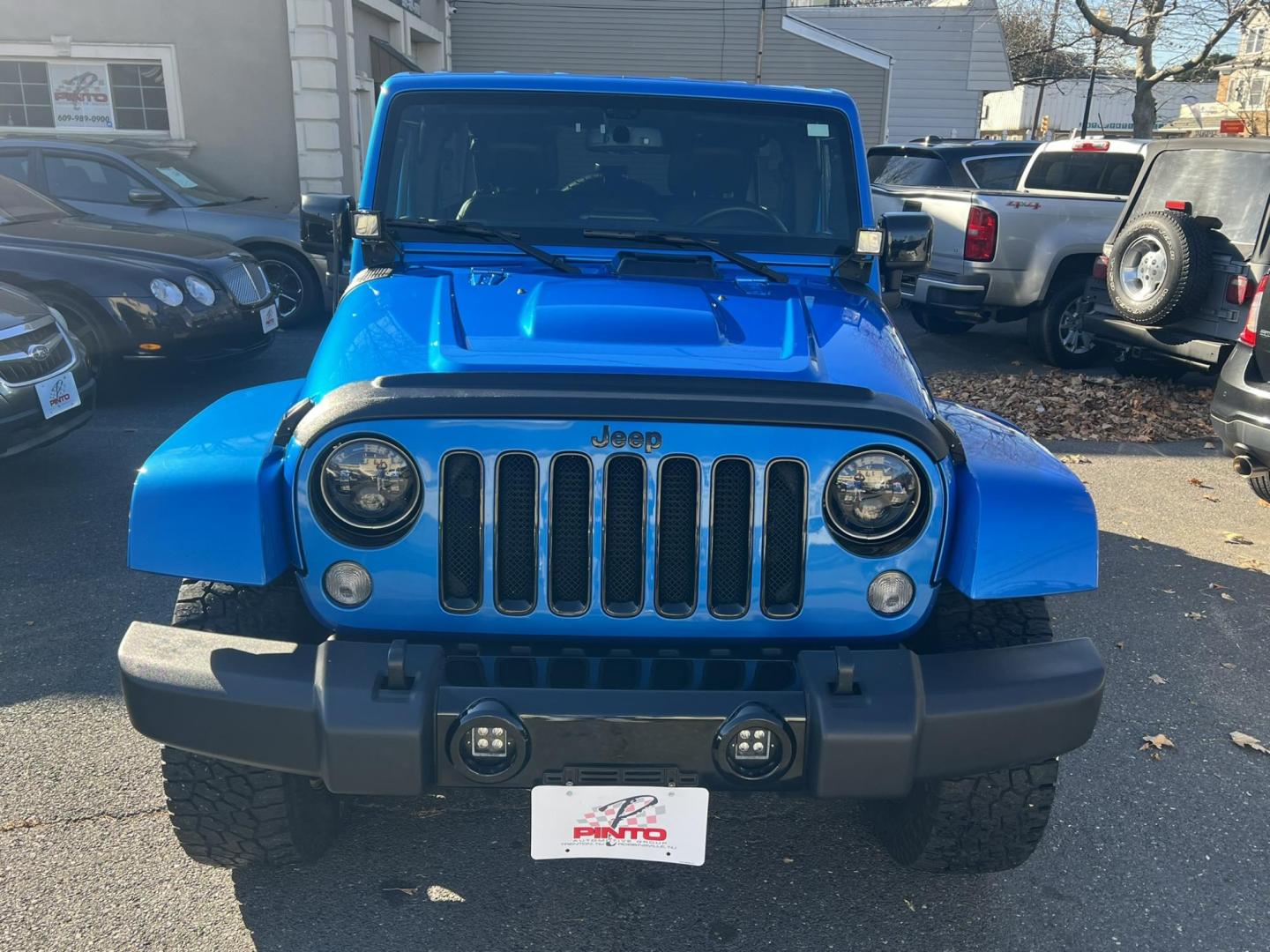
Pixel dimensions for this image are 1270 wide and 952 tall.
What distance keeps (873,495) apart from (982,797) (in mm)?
798

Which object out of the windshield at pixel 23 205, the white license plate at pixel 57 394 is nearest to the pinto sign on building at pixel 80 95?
the windshield at pixel 23 205

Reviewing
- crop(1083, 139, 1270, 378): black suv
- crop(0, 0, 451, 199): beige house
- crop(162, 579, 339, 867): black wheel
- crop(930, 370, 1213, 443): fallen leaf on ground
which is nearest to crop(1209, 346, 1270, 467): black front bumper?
crop(1083, 139, 1270, 378): black suv

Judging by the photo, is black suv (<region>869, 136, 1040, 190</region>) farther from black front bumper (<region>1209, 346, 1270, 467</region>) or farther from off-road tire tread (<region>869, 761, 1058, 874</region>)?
off-road tire tread (<region>869, 761, 1058, 874</region>)

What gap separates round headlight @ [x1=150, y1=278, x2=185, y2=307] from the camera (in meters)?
7.26

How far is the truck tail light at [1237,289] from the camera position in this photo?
22.2 feet

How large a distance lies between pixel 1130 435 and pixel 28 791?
6.66 m

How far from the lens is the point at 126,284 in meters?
7.18

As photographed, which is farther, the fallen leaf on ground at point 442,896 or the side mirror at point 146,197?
the side mirror at point 146,197

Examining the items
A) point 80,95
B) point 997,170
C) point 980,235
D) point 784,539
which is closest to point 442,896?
point 784,539

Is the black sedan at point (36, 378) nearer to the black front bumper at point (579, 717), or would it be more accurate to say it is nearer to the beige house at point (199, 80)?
the black front bumper at point (579, 717)

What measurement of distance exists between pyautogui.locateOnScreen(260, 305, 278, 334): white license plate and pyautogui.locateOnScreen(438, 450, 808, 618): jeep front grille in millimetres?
6157

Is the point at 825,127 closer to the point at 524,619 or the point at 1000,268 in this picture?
the point at 524,619

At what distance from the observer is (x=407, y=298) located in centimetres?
297

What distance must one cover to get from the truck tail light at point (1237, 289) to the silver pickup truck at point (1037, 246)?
2211 mm
